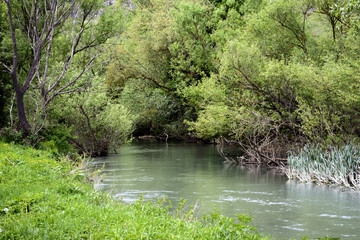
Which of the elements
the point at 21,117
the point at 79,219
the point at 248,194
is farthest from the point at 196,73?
the point at 79,219

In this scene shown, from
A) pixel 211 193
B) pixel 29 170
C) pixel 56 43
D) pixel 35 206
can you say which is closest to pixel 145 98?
pixel 56 43

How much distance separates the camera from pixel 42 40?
1894cm

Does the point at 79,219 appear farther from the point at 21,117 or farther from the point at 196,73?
the point at 196,73

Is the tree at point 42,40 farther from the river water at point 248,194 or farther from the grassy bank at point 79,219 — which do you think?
the grassy bank at point 79,219

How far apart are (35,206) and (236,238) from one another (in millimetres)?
3358

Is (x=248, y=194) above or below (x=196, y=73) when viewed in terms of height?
below

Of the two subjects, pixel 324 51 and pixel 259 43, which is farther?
pixel 259 43

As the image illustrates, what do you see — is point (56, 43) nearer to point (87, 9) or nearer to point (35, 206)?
point (87, 9)

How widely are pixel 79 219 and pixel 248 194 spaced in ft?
30.7

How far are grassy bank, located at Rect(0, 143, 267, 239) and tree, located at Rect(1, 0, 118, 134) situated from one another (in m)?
8.26

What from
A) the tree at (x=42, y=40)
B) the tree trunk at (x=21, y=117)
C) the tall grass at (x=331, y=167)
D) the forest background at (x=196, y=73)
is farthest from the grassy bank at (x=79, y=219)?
the tall grass at (x=331, y=167)

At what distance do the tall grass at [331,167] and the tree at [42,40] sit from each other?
980 cm

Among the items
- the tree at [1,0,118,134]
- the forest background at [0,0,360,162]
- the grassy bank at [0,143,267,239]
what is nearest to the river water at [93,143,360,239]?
the grassy bank at [0,143,267,239]

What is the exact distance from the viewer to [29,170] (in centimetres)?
1043
